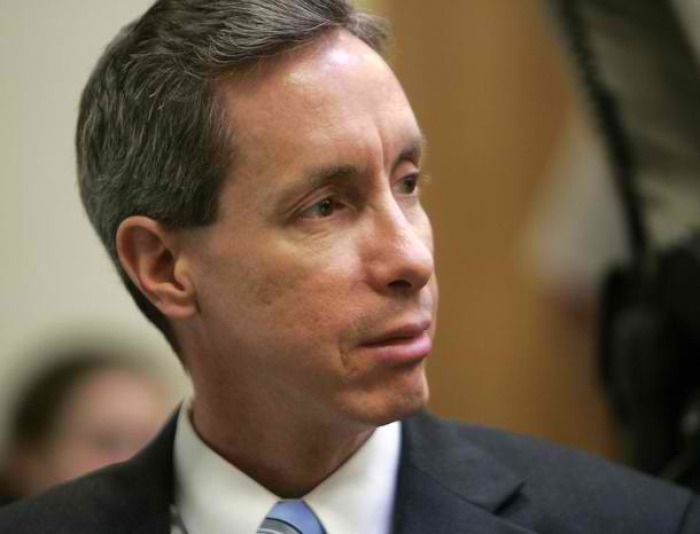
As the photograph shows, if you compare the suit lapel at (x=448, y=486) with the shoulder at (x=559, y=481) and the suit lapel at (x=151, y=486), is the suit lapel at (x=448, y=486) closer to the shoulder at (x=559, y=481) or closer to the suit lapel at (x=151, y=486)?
the shoulder at (x=559, y=481)

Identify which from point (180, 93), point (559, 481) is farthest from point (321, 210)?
point (559, 481)

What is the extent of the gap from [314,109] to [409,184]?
19 cm

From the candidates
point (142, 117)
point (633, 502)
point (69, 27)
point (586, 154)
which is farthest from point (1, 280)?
point (633, 502)

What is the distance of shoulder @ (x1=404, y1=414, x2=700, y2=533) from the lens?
1.85m

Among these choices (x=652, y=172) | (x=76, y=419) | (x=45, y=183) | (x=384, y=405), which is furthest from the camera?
(x=45, y=183)

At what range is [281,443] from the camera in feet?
6.11

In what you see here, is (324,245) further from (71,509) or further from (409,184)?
(71,509)

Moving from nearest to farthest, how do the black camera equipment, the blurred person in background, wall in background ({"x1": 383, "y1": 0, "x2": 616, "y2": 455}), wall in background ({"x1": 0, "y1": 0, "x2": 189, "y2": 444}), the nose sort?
the nose
the black camera equipment
the blurred person in background
wall in background ({"x1": 383, "y1": 0, "x2": 616, "y2": 455})
wall in background ({"x1": 0, "y1": 0, "x2": 189, "y2": 444})

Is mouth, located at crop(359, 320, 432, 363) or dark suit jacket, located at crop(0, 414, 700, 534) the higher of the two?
mouth, located at crop(359, 320, 432, 363)

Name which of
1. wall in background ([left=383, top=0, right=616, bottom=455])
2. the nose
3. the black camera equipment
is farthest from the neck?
wall in background ([left=383, top=0, right=616, bottom=455])

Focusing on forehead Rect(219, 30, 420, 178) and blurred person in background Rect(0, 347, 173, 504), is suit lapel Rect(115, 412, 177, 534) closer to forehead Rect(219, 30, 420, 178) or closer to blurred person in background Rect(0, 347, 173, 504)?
forehead Rect(219, 30, 420, 178)

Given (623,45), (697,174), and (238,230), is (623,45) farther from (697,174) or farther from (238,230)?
(238,230)

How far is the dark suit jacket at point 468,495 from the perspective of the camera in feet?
6.03

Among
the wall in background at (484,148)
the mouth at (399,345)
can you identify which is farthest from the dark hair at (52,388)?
the mouth at (399,345)
